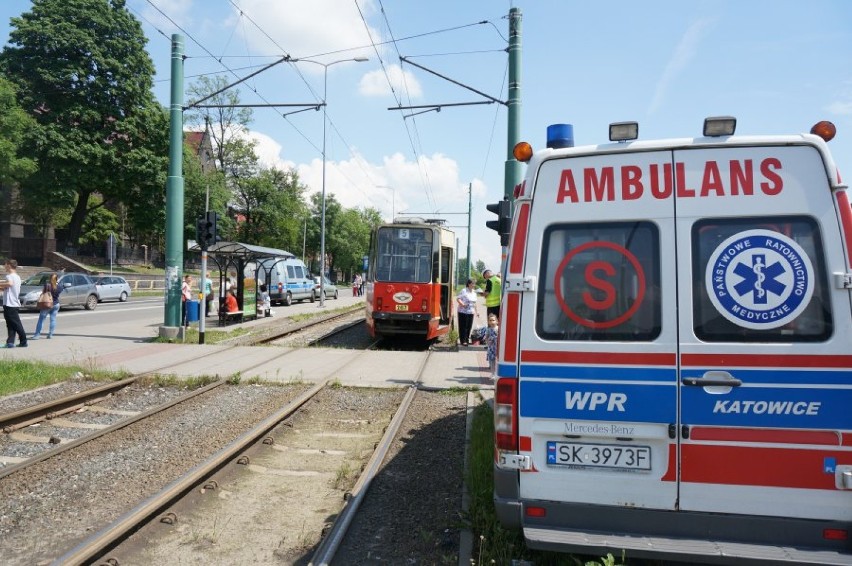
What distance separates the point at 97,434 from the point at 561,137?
18.8ft

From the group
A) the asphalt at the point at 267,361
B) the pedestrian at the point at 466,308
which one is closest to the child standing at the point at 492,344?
the asphalt at the point at 267,361

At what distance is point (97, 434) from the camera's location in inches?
257

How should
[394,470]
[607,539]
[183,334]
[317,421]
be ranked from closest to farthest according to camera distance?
[607,539]
[394,470]
[317,421]
[183,334]

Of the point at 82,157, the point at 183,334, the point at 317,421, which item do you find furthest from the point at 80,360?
the point at 82,157

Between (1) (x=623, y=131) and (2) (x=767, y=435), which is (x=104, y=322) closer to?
(1) (x=623, y=131)

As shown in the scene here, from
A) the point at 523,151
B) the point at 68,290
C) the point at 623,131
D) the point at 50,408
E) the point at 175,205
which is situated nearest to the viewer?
the point at 623,131

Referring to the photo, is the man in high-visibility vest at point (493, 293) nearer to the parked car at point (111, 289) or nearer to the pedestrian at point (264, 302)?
the pedestrian at point (264, 302)

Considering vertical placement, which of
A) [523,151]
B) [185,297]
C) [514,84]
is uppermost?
[514,84]

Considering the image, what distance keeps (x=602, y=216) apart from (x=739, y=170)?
2.39ft

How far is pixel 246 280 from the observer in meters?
21.8

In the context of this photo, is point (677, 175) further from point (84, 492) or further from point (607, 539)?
point (84, 492)

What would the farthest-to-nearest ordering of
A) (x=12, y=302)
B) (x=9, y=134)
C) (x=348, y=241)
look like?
(x=348, y=241), (x=9, y=134), (x=12, y=302)

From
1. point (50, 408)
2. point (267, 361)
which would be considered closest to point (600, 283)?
point (50, 408)

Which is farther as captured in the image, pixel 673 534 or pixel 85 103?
pixel 85 103
